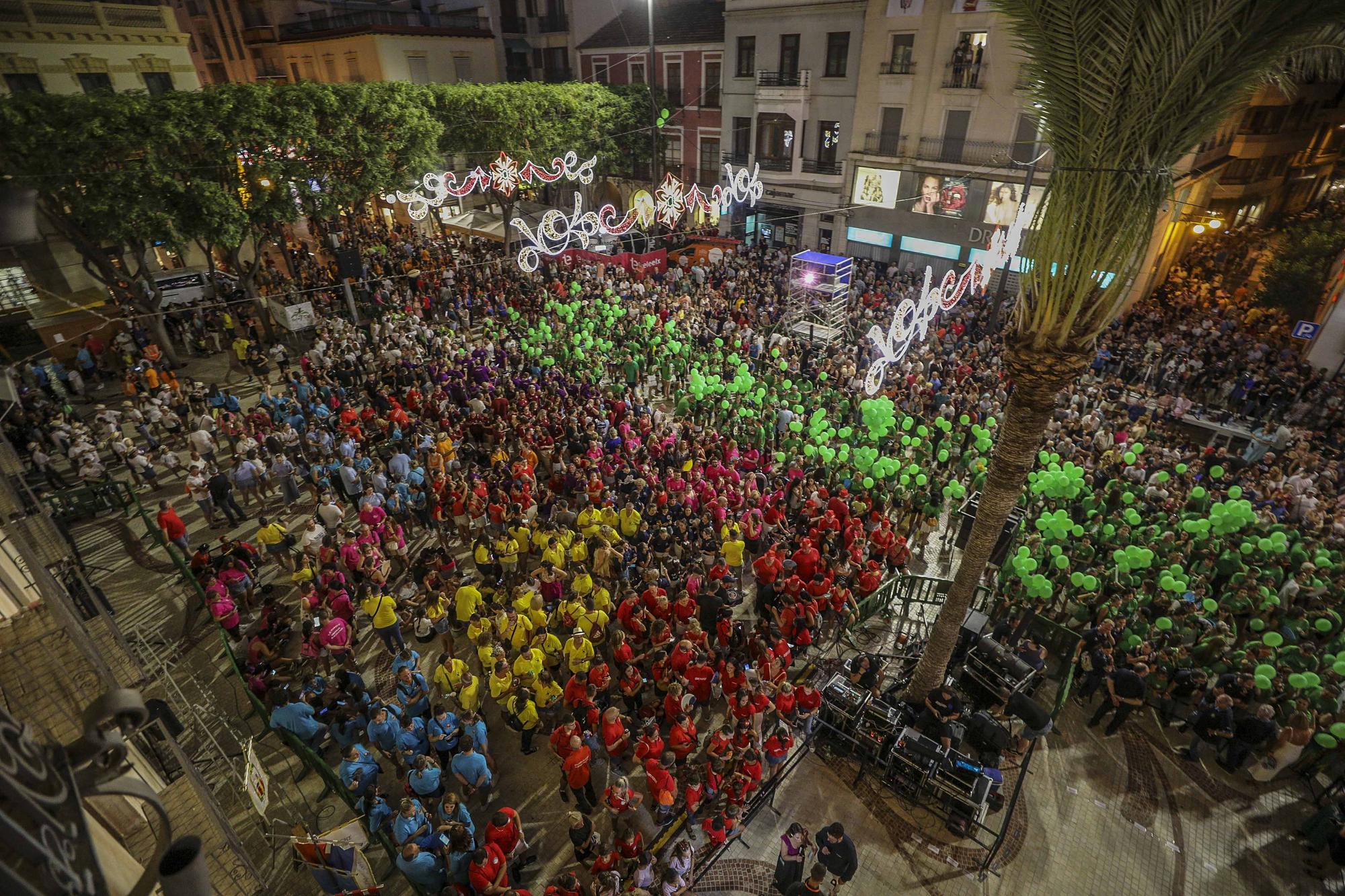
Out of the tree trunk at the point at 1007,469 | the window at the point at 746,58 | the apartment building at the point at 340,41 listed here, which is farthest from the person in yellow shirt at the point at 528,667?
the apartment building at the point at 340,41

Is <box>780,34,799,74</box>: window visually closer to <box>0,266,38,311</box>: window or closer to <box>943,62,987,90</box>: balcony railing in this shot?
<box>943,62,987,90</box>: balcony railing

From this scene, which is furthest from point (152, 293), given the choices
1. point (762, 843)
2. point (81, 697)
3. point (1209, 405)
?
point (1209, 405)

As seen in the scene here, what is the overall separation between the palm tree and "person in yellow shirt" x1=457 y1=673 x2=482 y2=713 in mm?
7106

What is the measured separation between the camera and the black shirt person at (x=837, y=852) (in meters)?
6.81

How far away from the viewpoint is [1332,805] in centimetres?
794

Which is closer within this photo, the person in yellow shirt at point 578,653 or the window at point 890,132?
the person in yellow shirt at point 578,653

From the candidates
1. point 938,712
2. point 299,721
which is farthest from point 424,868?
point 938,712

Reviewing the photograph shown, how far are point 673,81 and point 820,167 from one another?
10.2 m

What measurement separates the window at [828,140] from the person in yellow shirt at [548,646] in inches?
1076

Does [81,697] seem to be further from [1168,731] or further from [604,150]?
[604,150]

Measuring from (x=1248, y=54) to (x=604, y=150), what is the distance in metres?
30.9

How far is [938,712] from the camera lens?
8.74 metres

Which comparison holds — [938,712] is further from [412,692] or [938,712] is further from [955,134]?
[955,134]

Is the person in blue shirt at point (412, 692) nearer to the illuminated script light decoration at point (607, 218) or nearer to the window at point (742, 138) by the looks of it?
the illuminated script light decoration at point (607, 218)
